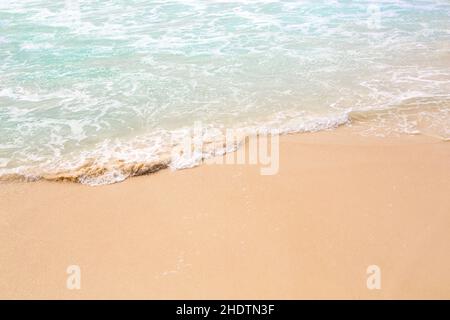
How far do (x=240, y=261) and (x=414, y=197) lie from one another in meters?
2.17

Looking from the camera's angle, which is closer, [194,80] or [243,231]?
[243,231]

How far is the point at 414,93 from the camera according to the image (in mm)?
7098

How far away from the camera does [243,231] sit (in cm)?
407

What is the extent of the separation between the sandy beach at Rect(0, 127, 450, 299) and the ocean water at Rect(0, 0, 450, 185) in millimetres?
607

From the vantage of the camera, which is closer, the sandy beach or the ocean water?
the sandy beach

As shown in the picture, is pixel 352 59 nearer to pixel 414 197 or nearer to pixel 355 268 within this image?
pixel 414 197

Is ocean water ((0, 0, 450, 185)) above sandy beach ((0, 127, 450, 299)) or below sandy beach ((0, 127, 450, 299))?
above

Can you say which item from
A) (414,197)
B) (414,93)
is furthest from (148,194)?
(414,93)

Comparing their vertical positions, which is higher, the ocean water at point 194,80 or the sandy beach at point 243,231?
the ocean water at point 194,80

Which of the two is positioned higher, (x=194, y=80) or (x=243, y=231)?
(x=194, y=80)

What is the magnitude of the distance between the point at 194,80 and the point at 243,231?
14.8 feet

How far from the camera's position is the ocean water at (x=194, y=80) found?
19.1 feet

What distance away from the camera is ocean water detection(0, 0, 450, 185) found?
19.1ft

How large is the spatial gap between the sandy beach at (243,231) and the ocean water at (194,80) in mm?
607
